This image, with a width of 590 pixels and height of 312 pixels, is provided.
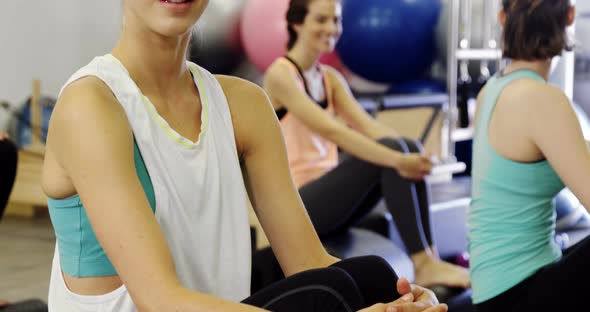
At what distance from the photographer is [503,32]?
1.77 metres

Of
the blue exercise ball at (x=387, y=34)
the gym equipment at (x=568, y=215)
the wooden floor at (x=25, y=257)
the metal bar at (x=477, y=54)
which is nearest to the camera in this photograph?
the gym equipment at (x=568, y=215)

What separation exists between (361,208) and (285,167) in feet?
4.28

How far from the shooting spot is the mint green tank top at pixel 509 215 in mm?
1657

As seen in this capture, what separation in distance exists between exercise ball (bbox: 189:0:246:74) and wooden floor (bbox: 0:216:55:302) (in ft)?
3.96

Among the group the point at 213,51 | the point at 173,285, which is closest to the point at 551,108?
the point at 173,285

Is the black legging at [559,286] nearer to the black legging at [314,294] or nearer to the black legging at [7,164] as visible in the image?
the black legging at [314,294]

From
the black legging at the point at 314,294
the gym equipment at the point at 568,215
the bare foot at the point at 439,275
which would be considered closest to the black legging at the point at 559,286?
the black legging at the point at 314,294

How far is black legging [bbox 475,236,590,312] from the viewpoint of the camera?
1.54 m

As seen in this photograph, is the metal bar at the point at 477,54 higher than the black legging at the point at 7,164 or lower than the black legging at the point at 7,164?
lower

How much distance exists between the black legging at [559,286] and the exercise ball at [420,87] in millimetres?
2945

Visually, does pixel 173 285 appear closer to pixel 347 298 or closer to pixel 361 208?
pixel 347 298

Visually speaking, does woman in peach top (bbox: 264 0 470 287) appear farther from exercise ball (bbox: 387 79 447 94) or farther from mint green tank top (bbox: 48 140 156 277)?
exercise ball (bbox: 387 79 447 94)

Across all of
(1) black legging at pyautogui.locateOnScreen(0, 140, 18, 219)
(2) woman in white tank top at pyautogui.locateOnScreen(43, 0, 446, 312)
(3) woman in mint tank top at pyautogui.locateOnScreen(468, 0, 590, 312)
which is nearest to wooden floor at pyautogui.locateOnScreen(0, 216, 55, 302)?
(1) black legging at pyautogui.locateOnScreen(0, 140, 18, 219)

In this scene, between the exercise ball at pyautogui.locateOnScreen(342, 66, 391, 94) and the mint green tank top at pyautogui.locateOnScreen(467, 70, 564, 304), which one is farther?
the exercise ball at pyautogui.locateOnScreen(342, 66, 391, 94)
